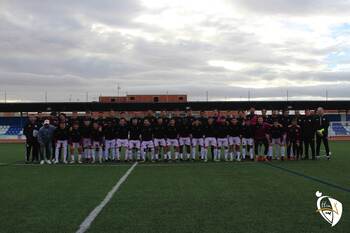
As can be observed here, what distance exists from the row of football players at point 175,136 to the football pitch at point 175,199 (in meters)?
3.92

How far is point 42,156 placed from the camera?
1845cm

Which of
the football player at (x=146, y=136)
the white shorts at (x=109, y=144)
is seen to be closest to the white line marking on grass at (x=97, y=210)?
the football player at (x=146, y=136)

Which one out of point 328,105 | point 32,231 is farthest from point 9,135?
point 32,231

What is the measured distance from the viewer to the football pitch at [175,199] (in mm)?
6777

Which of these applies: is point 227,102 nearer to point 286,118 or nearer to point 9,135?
point 9,135

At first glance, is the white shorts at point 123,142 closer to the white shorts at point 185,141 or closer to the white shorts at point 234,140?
the white shorts at point 185,141

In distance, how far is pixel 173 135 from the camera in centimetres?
1873

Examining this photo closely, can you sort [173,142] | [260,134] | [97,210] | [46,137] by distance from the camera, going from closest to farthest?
[97,210]
[46,137]
[260,134]
[173,142]

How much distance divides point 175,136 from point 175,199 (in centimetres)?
980

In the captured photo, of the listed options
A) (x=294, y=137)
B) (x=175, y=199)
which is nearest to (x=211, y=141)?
(x=294, y=137)

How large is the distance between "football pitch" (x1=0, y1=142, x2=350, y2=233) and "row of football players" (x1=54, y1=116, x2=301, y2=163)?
3923mm

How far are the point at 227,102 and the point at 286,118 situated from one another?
26015 millimetres

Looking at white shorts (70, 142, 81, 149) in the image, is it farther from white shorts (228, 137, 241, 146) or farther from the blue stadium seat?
the blue stadium seat

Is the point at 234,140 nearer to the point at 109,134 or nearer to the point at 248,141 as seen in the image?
the point at 248,141
